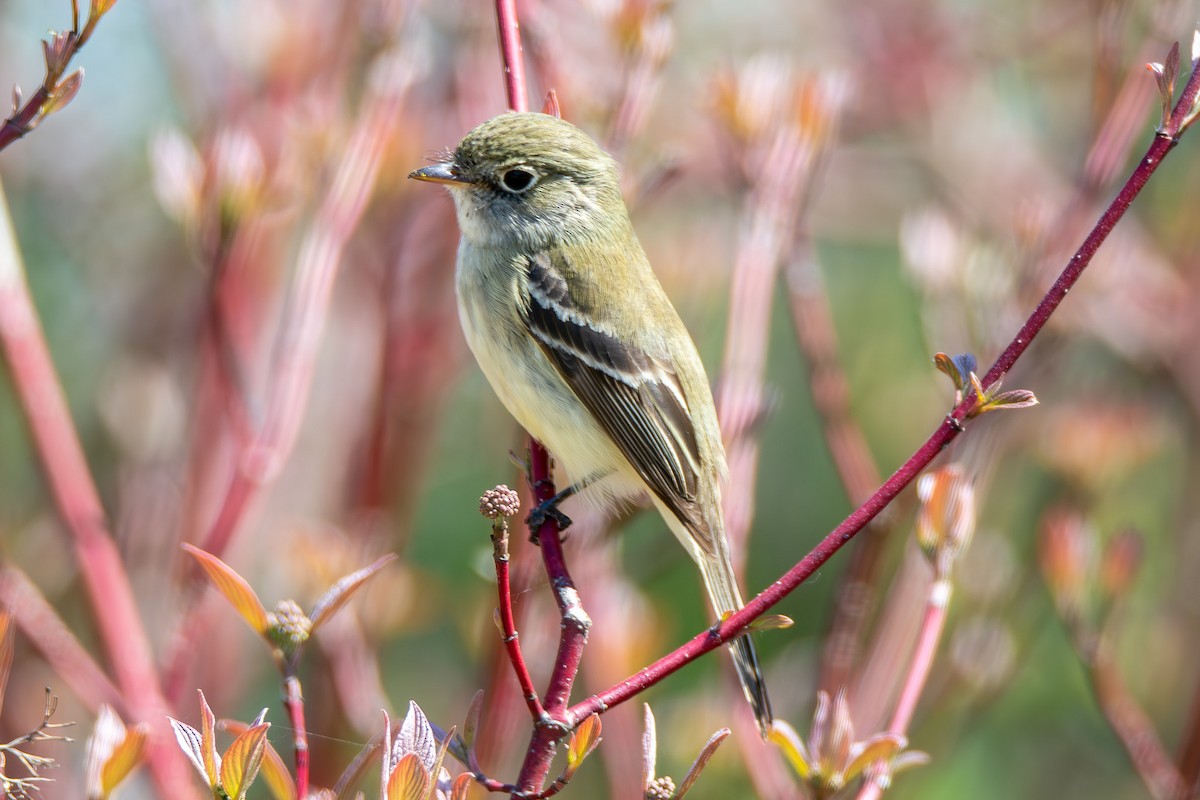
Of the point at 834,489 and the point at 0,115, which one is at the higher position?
the point at 0,115

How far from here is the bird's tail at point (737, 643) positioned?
229 centimetres

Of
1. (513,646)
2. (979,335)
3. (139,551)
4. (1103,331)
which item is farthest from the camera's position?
(1103,331)

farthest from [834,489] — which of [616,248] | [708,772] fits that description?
[616,248]

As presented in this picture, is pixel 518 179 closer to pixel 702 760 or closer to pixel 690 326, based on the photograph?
pixel 690 326

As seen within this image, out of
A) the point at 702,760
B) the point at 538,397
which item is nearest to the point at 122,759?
the point at 702,760

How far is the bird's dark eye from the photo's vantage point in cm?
280

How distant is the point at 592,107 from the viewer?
112 inches

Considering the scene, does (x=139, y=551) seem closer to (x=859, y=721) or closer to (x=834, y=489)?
(x=859, y=721)

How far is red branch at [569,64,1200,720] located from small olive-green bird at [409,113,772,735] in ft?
3.61

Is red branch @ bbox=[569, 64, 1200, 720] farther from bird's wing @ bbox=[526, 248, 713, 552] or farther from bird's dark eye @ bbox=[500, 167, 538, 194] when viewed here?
bird's dark eye @ bbox=[500, 167, 538, 194]

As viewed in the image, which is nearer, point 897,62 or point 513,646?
point 513,646

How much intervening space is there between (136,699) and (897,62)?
3313 millimetres

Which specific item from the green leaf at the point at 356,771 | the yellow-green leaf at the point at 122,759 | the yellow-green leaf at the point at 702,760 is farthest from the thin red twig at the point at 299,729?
the yellow-green leaf at the point at 702,760

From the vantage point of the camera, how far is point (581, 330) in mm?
2760
